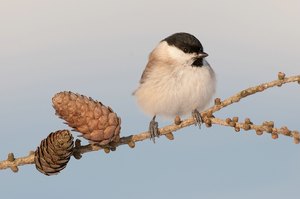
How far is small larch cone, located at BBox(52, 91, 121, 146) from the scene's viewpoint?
2.49 metres

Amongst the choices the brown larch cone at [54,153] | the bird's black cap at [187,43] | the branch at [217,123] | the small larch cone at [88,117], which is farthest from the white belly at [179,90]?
the brown larch cone at [54,153]

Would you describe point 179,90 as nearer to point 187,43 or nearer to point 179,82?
point 179,82

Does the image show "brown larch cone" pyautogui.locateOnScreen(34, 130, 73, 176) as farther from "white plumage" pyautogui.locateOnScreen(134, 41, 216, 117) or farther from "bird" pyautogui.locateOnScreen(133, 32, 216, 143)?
"white plumage" pyautogui.locateOnScreen(134, 41, 216, 117)

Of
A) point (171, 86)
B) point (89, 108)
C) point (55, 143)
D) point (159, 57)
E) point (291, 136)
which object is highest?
point (159, 57)

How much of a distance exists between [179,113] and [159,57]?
0.86 m

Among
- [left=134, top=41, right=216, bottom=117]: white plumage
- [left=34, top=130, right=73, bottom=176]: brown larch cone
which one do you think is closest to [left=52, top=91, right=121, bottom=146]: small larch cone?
[left=34, top=130, right=73, bottom=176]: brown larch cone

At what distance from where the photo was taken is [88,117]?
2.54 m

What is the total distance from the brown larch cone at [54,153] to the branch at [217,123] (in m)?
0.10

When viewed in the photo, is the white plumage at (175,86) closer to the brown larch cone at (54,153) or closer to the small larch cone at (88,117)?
the small larch cone at (88,117)

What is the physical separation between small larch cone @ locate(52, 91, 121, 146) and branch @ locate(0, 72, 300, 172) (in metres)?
0.11

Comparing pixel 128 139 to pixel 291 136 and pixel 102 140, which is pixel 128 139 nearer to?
pixel 102 140

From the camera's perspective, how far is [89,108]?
2533 millimetres

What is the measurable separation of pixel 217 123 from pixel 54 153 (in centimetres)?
92

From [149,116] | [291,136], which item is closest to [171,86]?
[149,116]
